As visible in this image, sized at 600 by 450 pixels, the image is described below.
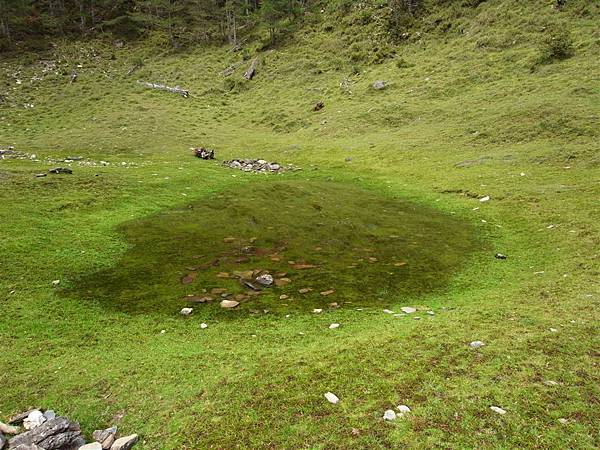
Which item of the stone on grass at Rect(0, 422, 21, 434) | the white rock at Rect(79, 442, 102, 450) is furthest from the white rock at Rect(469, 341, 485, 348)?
the stone on grass at Rect(0, 422, 21, 434)

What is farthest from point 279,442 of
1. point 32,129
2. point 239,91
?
point 239,91

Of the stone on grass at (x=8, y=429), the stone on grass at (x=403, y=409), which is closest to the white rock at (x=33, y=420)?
the stone on grass at (x=8, y=429)

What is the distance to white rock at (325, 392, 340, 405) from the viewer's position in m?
6.64

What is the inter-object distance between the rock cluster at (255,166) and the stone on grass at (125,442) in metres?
27.5

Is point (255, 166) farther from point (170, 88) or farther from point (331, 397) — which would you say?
point (170, 88)

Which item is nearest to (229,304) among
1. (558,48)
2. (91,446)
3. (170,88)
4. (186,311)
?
(186,311)

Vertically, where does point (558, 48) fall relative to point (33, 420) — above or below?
above

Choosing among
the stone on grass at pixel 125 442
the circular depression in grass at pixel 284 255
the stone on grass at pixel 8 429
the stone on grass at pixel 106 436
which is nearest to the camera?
the stone on grass at pixel 125 442

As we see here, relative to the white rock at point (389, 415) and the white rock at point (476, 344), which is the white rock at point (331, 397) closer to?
the white rock at point (389, 415)

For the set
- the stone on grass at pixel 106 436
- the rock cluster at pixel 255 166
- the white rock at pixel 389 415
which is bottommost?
the rock cluster at pixel 255 166

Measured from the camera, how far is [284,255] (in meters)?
14.7

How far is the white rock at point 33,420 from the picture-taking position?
6.57m

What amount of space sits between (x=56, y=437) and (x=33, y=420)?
0.92 meters

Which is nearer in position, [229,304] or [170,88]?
[229,304]
